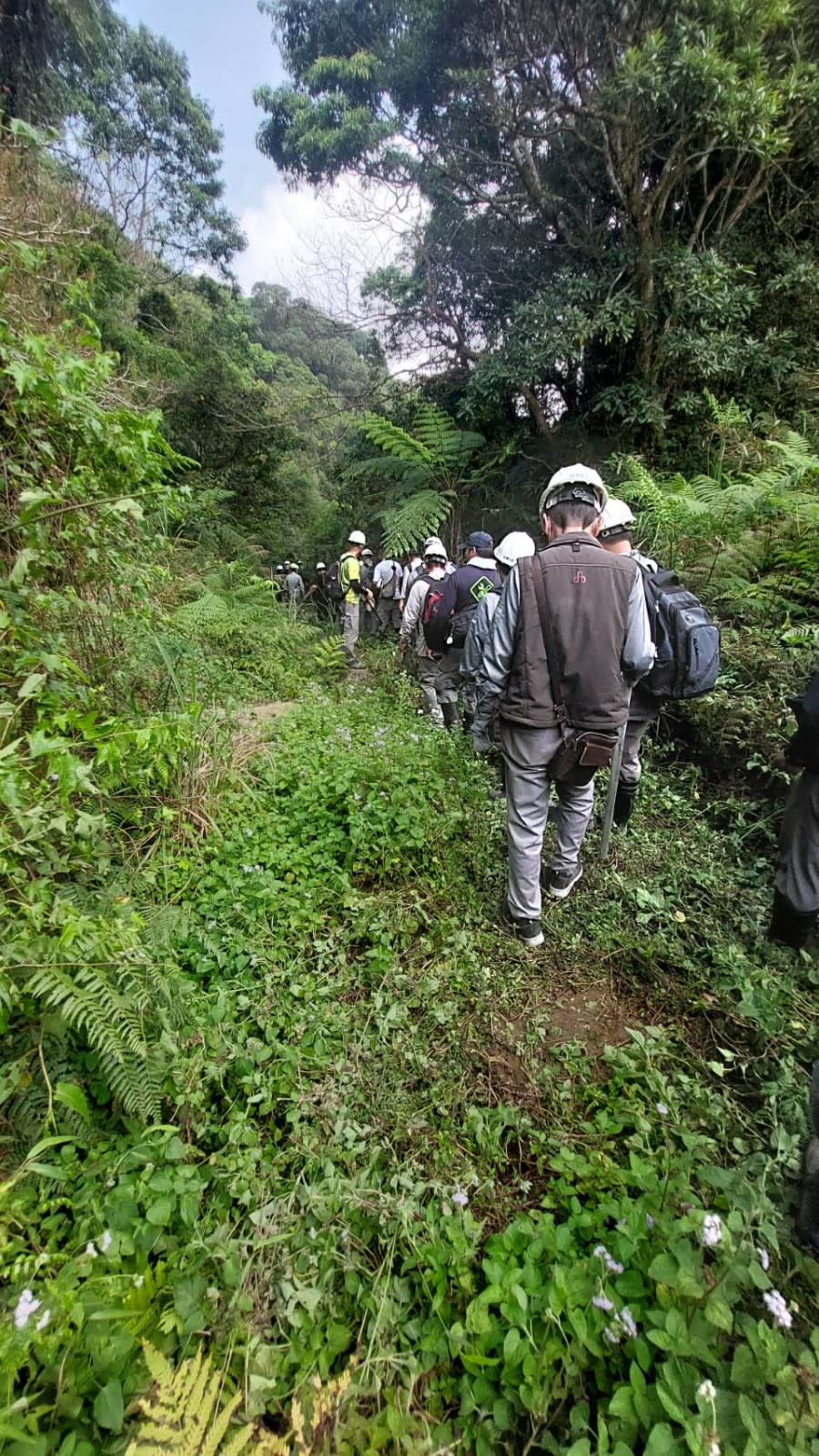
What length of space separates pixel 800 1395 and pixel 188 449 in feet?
41.3

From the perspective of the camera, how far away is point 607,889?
290cm

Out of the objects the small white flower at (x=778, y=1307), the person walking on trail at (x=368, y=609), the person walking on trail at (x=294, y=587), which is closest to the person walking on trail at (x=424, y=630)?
the person walking on trail at (x=368, y=609)

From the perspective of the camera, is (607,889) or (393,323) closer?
(607,889)

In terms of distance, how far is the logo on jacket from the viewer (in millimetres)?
4523

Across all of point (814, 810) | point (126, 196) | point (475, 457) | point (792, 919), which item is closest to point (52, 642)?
point (814, 810)

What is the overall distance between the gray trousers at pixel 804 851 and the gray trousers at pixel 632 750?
988mm

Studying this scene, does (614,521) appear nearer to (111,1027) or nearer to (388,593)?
(111,1027)

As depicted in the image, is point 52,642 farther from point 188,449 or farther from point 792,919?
point 188,449

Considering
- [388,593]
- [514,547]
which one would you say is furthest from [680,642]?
[388,593]

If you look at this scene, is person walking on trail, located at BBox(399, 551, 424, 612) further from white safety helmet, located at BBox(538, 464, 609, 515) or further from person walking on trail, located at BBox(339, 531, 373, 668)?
white safety helmet, located at BBox(538, 464, 609, 515)

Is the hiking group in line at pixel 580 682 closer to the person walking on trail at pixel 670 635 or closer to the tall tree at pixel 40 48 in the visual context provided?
the person walking on trail at pixel 670 635

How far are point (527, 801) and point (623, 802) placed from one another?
1.13m

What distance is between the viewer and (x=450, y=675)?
540cm

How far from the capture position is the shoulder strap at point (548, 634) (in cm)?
235
